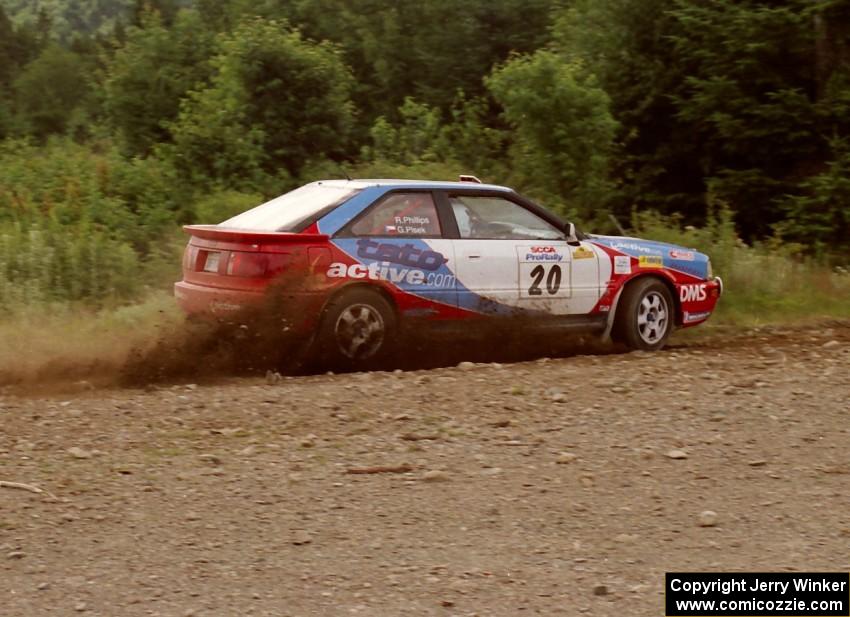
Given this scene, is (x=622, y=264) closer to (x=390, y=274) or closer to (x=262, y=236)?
(x=390, y=274)

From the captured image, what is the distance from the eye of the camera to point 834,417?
7910 millimetres

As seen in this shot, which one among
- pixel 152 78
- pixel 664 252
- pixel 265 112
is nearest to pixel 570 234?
pixel 664 252

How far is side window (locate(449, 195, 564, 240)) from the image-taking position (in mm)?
10344

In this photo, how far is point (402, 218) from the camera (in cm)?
1004

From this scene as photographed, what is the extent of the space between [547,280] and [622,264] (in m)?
0.79

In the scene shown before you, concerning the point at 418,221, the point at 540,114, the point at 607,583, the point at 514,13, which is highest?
the point at 514,13

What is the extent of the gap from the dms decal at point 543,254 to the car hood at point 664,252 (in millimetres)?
451

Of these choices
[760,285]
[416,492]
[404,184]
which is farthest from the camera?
[760,285]

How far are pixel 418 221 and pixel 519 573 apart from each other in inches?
213

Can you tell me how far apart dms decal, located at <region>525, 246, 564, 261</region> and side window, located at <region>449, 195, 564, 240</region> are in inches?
3.9

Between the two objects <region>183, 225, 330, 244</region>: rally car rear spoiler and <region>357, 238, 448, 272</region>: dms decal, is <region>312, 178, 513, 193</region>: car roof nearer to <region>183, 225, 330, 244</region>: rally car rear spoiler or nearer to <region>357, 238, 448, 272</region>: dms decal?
<region>357, 238, 448, 272</region>: dms decal

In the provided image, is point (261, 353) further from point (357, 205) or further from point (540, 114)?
point (540, 114)

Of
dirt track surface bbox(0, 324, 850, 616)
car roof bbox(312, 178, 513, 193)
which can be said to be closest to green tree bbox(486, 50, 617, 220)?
car roof bbox(312, 178, 513, 193)

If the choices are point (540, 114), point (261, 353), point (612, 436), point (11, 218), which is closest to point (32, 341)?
point (261, 353)
